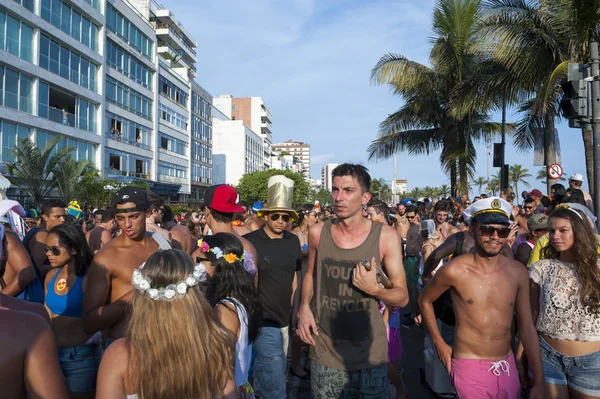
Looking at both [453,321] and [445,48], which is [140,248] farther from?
[445,48]

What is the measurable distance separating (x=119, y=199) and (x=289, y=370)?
3.37 meters

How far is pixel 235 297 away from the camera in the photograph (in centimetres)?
274

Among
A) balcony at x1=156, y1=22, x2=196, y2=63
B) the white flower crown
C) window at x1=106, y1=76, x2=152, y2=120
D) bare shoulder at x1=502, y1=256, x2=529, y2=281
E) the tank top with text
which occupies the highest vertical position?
balcony at x1=156, y1=22, x2=196, y2=63

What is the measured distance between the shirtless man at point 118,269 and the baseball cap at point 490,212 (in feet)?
7.98

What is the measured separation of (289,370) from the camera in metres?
5.97

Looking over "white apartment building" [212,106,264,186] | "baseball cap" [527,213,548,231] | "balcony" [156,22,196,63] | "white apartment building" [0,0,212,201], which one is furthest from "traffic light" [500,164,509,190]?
"white apartment building" [212,106,264,186]

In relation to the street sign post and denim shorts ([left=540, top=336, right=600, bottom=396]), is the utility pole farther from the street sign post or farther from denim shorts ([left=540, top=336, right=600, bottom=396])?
the street sign post

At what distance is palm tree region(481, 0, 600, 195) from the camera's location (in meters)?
10.2

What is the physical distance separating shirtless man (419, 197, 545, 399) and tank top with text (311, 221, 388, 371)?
1.82 feet

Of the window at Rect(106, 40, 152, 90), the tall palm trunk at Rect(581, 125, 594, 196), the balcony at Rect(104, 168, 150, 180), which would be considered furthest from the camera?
the window at Rect(106, 40, 152, 90)

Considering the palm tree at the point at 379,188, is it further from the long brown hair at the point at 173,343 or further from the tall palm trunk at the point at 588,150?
the long brown hair at the point at 173,343

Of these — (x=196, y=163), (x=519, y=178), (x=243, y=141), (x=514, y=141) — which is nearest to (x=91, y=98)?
(x=196, y=163)

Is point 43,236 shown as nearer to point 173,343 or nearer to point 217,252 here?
point 217,252

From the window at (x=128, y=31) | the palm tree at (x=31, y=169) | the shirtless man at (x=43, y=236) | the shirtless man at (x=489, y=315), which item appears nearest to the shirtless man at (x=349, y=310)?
the shirtless man at (x=489, y=315)
